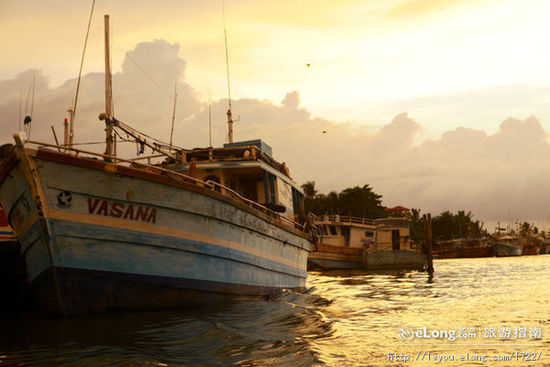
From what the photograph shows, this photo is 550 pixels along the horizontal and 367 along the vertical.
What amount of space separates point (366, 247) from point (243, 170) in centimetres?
3200

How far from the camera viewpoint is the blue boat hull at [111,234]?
319 inches

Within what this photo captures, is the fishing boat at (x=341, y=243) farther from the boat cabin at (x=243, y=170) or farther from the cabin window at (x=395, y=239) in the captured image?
the boat cabin at (x=243, y=170)

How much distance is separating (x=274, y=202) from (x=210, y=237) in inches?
185

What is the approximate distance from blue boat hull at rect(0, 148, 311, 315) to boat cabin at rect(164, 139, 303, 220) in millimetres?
3201

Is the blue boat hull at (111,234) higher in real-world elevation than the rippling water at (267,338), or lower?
higher

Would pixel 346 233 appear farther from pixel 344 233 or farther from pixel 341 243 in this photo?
pixel 341 243

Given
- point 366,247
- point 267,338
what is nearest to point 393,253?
point 366,247

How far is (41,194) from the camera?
794 centimetres

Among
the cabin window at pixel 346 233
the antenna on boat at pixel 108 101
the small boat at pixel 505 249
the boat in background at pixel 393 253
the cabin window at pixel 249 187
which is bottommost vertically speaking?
the small boat at pixel 505 249

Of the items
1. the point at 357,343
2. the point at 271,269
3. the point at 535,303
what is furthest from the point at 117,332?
the point at 535,303

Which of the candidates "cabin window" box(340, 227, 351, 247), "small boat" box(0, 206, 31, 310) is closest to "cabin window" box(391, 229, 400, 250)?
"cabin window" box(340, 227, 351, 247)

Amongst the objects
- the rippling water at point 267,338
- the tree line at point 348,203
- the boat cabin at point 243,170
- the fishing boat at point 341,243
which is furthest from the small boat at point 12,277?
the tree line at point 348,203

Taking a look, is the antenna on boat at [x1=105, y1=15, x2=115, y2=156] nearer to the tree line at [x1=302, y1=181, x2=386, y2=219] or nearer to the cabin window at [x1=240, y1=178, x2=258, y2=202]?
the cabin window at [x1=240, y1=178, x2=258, y2=202]

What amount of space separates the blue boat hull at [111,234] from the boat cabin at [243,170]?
10.5 feet
